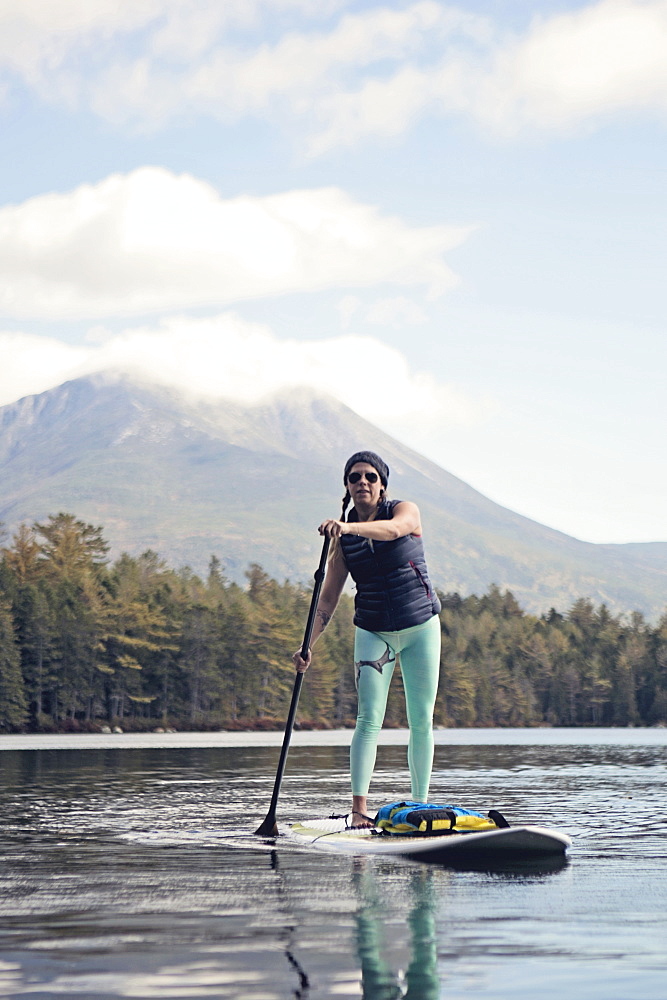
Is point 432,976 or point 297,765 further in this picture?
point 297,765

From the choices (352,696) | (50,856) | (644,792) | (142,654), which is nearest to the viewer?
(50,856)

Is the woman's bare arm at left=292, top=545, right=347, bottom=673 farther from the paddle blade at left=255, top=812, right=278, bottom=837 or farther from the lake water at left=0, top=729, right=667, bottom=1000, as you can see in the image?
the lake water at left=0, top=729, right=667, bottom=1000

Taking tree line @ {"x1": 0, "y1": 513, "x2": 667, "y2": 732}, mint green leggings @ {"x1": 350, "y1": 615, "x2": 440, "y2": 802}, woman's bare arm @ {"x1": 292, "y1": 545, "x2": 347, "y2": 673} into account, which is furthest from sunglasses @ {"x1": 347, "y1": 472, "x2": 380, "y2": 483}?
tree line @ {"x1": 0, "y1": 513, "x2": 667, "y2": 732}

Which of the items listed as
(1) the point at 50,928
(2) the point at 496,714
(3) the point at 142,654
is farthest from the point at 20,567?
(1) the point at 50,928

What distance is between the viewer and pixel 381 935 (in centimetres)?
574

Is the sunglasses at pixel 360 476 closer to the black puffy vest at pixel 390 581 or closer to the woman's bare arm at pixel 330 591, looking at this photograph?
the black puffy vest at pixel 390 581

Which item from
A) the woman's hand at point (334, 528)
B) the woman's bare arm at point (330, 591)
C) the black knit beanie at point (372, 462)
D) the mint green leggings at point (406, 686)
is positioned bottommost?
the mint green leggings at point (406, 686)

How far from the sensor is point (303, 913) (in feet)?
20.9

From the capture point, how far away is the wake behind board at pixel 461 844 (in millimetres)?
8328

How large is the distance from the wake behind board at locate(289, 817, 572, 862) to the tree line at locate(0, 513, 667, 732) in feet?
248

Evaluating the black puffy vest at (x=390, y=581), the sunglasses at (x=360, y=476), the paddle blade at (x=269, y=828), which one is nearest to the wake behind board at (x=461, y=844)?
the paddle blade at (x=269, y=828)

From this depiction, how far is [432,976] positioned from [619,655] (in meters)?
143

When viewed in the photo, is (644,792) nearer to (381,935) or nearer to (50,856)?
(50,856)

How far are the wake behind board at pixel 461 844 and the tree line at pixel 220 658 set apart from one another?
75440 mm
